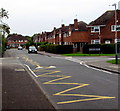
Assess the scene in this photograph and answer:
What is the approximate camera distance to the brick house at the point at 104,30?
46.7 meters

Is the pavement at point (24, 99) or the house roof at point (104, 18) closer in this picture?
the pavement at point (24, 99)

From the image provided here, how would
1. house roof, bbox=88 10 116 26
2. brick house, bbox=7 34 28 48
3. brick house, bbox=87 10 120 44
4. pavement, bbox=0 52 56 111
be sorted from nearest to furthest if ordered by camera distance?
pavement, bbox=0 52 56 111
brick house, bbox=87 10 120 44
house roof, bbox=88 10 116 26
brick house, bbox=7 34 28 48

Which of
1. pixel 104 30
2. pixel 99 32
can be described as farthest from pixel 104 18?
pixel 99 32

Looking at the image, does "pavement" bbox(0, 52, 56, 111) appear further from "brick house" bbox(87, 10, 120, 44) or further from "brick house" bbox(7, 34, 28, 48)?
"brick house" bbox(7, 34, 28, 48)

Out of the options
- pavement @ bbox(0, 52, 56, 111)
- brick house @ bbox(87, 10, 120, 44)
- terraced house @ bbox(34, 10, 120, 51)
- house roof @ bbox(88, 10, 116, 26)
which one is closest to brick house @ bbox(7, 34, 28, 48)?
terraced house @ bbox(34, 10, 120, 51)

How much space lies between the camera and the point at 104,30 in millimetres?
47062

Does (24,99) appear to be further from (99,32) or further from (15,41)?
(15,41)

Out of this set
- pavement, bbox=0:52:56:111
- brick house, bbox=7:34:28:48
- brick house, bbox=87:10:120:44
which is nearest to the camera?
pavement, bbox=0:52:56:111

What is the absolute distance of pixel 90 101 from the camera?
767 centimetres

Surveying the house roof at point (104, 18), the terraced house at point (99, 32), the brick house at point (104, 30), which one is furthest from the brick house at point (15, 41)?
the brick house at point (104, 30)

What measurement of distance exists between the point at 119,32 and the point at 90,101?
40630 mm

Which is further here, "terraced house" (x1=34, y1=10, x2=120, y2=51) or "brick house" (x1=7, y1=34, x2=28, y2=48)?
"brick house" (x1=7, y1=34, x2=28, y2=48)

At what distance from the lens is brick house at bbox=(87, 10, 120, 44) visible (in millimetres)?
46719

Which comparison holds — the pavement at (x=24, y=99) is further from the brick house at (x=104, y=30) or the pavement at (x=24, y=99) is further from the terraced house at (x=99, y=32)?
the brick house at (x=104, y=30)
